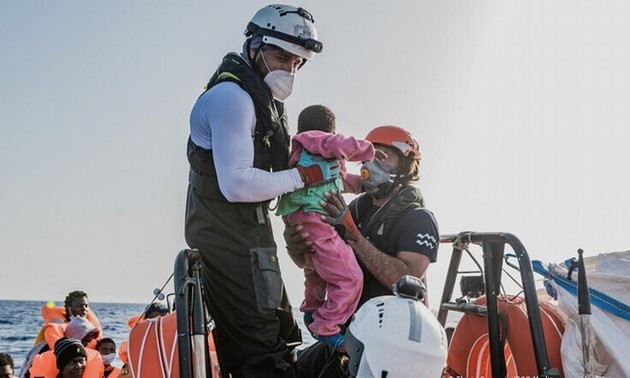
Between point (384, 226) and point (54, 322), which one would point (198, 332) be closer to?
point (384, 226)

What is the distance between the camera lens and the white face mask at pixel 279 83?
429 centimetres

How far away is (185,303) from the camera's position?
3770 millimetres

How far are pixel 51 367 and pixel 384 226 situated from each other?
547 cm

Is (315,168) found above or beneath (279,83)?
beneath

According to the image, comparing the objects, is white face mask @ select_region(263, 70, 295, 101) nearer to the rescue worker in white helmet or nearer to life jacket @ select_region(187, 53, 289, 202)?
life jacket @ select_region(187, 53, 289, 202)

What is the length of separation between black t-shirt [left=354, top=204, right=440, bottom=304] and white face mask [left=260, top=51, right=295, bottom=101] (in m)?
1.21

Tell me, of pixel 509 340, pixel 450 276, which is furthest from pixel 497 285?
pixel 450 276

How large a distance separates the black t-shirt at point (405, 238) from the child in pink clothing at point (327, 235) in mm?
329

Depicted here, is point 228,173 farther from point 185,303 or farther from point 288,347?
point 288,347

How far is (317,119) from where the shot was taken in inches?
186

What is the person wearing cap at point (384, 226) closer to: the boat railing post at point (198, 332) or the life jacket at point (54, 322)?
the boat railing post at point (198, 332)

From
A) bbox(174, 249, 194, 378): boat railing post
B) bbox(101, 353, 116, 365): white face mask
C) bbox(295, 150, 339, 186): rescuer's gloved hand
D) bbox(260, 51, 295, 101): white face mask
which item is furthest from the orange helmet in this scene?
bbox(101, 353, 116, 365): white face mask

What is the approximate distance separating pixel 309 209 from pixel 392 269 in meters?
0.67

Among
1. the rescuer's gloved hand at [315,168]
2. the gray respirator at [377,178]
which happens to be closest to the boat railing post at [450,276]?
the gray respirator at [377,178]
